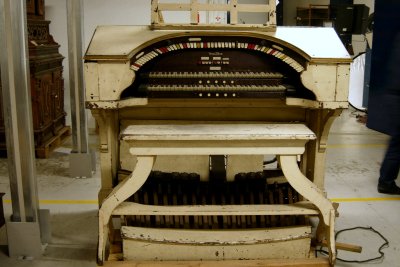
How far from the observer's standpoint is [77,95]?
3.84m

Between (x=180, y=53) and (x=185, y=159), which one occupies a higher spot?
(x=180, y=53)

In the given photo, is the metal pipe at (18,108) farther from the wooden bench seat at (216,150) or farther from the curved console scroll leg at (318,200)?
the curved console scroll leg at (318,200)

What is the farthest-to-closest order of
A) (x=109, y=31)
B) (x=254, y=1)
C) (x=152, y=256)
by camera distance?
(x=254, y=1) → (x=109, y=31) → (x=152, y=256)

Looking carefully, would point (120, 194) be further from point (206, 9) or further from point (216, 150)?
point (206, 9)

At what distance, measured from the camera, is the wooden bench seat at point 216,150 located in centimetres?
202

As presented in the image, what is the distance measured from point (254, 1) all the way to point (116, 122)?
7848 mm

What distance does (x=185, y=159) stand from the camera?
9.29ft

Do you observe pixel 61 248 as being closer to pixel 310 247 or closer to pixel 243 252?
pixel 243 252

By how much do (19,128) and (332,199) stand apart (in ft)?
7.57

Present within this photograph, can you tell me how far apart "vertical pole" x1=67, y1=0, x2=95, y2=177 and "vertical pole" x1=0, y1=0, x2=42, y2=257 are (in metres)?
1.36

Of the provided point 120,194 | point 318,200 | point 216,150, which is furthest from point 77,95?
point 318,200

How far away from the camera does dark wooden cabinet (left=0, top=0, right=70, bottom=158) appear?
442 cm

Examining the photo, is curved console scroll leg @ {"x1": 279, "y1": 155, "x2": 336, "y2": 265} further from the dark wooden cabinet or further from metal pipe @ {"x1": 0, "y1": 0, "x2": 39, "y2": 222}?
the dark wooden cabinet

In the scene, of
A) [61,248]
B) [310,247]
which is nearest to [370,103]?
[310,247]
